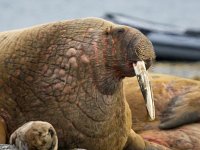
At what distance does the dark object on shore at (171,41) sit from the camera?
14695mm

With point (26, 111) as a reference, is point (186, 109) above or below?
below

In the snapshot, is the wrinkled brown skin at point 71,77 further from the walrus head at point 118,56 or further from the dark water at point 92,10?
the dark water at point 92,10

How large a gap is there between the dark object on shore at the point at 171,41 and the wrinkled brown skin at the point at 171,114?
8.29m

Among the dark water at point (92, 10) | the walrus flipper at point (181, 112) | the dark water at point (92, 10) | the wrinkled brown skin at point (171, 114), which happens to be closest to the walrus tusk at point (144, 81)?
the wrinkled brown skin at point (171, 114)

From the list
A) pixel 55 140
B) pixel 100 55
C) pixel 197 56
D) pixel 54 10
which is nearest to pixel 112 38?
pixel 100 55

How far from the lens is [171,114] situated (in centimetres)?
601

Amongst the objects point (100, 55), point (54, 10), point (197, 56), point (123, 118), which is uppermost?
point (100, 55)

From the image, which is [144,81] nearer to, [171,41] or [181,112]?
[181,112]

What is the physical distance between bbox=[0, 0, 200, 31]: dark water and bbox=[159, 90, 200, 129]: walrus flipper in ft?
83.5

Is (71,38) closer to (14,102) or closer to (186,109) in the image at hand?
(14,102)

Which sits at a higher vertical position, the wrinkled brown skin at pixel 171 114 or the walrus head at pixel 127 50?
the walrus head at pixel 127 50

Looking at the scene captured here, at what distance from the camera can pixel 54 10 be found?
40.1 metres

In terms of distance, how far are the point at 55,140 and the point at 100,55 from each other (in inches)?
29.6

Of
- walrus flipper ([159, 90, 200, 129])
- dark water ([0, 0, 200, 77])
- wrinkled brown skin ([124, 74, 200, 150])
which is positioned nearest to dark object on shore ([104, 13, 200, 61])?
wrinkled brown skin ([124, 74, 200, 150])
